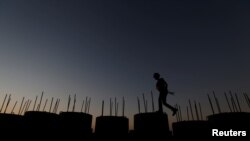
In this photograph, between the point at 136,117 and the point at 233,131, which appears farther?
the point at 136,117

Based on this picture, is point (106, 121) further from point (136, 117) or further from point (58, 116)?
point (58, 116)

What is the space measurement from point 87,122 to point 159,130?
243cm

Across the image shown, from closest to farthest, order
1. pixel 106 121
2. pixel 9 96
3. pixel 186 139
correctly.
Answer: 1. pixel 186 139
2. pixel 106 121
3. pixel 9 96

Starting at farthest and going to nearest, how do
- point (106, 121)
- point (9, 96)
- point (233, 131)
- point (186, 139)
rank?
point (9, 96)
point (106, 121)
point (186, 139)
point (233, 131)

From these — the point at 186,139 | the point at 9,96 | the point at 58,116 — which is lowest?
the point at 186,139

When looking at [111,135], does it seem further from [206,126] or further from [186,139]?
[206,126]

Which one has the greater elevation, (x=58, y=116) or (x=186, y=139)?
(x=58, y=116)

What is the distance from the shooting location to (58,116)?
5676 mm

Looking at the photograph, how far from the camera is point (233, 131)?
473 centimetres

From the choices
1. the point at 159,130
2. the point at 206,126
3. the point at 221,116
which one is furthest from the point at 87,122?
the point at 221,116

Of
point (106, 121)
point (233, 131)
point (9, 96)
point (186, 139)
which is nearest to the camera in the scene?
point (233, 131)

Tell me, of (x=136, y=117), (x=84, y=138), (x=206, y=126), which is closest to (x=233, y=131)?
(x=206, y=126)

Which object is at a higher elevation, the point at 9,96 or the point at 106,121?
the point at 9,96

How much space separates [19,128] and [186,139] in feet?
16.3
